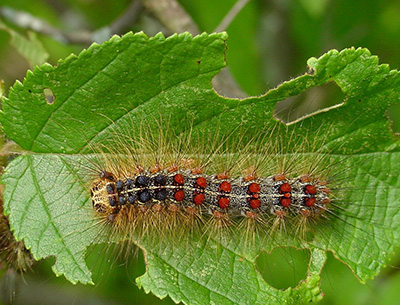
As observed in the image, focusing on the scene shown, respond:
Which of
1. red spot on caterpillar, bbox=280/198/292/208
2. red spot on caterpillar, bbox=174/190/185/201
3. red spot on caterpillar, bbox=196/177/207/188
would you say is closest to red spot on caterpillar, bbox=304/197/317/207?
red spot on caterpillar, bbox=280/198/292/208

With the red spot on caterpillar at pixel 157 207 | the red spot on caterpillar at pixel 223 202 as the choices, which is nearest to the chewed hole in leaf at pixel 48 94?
the red spot on caterpillar at pixel 157 207

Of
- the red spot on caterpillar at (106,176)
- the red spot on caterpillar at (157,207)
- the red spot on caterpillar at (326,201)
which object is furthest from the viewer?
the red spot on caterpillar at (157,207)

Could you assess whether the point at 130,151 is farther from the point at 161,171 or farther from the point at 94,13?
the point at 94,13

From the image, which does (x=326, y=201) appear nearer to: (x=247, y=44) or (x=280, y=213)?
(x=280, y=213)

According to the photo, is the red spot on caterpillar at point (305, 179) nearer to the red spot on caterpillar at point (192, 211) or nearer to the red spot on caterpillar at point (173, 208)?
the red spot on caterpillar at point (192, 211)

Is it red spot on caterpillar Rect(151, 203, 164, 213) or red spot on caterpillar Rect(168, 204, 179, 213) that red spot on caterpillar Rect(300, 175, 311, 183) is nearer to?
red spot on caterpillar Rect(168, 204, 179, 213)

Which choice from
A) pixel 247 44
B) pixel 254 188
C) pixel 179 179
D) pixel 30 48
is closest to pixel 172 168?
pixel 179 179
